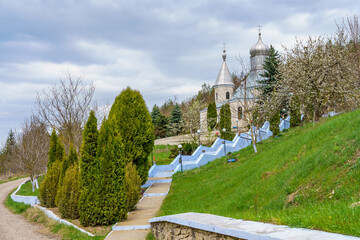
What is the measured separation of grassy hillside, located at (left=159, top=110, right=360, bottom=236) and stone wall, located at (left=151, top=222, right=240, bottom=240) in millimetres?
655

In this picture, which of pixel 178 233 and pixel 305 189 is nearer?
pixel 178 233

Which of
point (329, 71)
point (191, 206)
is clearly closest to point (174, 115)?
point (329, 71)

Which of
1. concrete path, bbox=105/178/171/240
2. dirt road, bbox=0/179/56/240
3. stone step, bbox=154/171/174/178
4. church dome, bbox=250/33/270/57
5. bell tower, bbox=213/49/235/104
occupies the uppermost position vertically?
church dome, bbox=250/33/270/57

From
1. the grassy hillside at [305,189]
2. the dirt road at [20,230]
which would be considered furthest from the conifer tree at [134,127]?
the dirt road at [20,230]

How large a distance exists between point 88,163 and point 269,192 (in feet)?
17.1

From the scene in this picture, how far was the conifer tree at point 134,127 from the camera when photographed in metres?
14.3

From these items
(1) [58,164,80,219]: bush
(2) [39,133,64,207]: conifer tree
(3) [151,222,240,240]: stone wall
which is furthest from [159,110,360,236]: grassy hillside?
(2) [39,133,64,207]: conifer tree

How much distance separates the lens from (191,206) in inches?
388

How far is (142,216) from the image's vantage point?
991 cm

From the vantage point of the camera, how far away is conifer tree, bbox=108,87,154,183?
14.3 metres

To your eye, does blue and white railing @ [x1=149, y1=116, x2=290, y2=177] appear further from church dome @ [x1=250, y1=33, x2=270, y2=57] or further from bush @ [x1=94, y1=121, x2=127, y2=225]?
church dome @ [x1=250, y1=33, x2=270, y2=57]

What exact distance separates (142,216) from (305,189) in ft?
17.1

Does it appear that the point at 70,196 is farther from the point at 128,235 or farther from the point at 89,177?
the point at 128,235

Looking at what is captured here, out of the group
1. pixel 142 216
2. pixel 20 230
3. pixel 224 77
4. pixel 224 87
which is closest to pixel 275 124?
pixel 142 216
